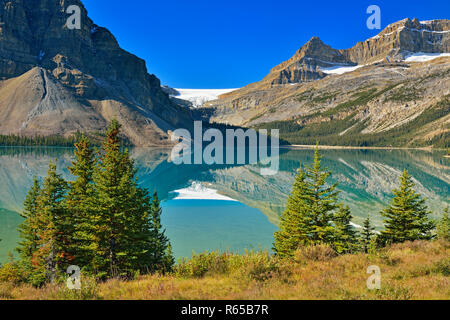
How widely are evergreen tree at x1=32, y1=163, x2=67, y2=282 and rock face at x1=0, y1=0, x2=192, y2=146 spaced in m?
141

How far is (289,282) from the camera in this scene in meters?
8.34

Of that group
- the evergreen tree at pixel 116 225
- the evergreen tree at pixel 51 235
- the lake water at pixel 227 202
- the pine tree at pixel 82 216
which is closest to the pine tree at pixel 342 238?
the lake water at pixel 227 202

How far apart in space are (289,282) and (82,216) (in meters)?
10.9

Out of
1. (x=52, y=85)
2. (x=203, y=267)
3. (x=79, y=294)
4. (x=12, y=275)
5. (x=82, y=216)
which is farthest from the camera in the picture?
(x=52, y=85)

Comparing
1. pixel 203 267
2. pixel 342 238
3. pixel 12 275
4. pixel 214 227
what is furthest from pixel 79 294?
pixel 214 227

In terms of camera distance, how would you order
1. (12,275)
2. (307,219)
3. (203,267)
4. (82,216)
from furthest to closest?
(307,219) → (82,216) → (12,275) → (203,267)

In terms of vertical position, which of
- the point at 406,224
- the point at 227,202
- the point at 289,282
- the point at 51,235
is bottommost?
the point at 289,282

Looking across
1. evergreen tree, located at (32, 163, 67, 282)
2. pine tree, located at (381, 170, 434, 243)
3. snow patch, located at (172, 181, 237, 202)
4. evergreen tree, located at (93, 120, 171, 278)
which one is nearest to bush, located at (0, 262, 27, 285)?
evergreen tree, located at (32, 163, 67, 282)

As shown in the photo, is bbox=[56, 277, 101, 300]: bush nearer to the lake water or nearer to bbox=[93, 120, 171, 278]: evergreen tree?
bbox=[93, 120, 171, 278]: evergreen tree

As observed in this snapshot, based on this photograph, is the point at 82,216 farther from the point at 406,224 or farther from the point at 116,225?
the point at 406,224

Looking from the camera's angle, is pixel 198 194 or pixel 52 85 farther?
pixel 52 85

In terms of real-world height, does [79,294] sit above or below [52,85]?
below

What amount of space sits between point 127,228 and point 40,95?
16472 cm
